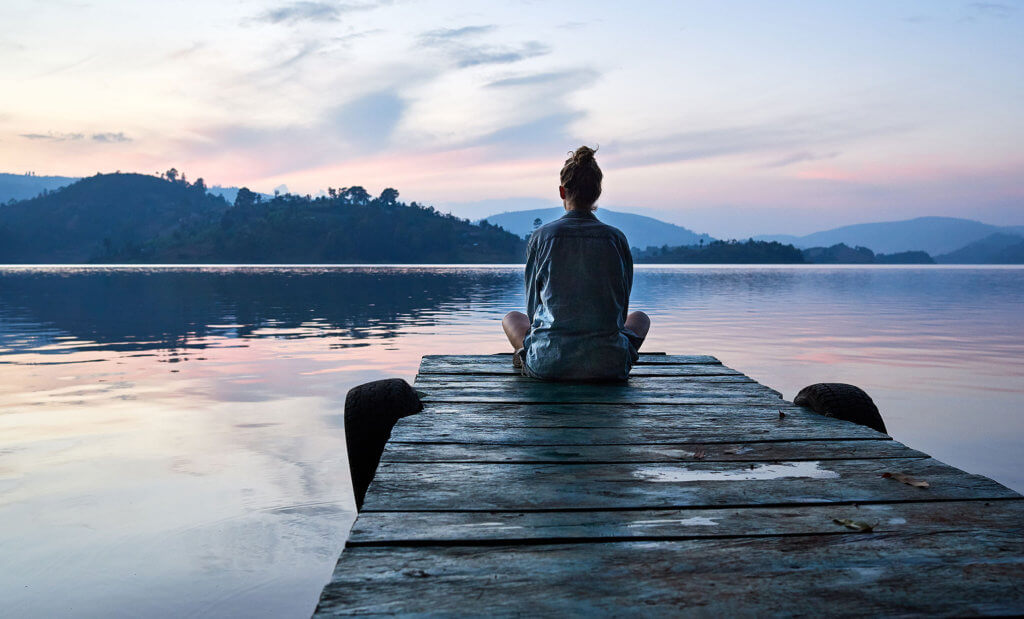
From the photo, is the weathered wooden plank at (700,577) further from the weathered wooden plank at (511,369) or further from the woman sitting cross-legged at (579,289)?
the weathered wooden plank at (511,369)

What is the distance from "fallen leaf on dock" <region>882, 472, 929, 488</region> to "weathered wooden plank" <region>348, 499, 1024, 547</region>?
0.62 feet

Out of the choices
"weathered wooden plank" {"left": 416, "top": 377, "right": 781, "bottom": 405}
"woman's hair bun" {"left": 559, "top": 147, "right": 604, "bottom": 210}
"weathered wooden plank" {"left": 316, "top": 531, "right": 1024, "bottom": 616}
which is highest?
"woman's hair bun" {"left": 559, "top": 147, "right": 604, "bottom": 210}

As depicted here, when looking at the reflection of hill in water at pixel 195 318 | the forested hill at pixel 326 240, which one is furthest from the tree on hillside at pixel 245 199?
the reflection of hill in water at pixel 195 318

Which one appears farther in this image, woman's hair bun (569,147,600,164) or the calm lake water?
woman's hair bun (569,147,600,164)

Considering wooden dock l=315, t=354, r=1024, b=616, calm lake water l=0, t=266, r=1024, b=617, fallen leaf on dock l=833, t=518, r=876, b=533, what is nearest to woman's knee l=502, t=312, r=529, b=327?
wooden dock l=315, t=354, r=1024, b=616

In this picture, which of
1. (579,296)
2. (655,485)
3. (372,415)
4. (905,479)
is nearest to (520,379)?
(579,296)

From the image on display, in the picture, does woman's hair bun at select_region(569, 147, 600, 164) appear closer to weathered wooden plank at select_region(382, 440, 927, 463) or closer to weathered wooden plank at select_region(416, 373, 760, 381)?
weathered wooden plank at select_region(416, 373, 760, 381)

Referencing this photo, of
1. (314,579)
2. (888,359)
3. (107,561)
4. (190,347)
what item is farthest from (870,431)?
(190,347)

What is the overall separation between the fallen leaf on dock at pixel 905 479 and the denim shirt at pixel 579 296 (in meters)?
2.18

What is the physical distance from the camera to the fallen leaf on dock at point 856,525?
2.36m

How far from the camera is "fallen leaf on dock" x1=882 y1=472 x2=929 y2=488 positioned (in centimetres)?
283

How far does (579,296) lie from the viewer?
4.85m

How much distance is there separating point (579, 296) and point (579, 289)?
0.16 feet

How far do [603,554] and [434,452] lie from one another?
137cm
